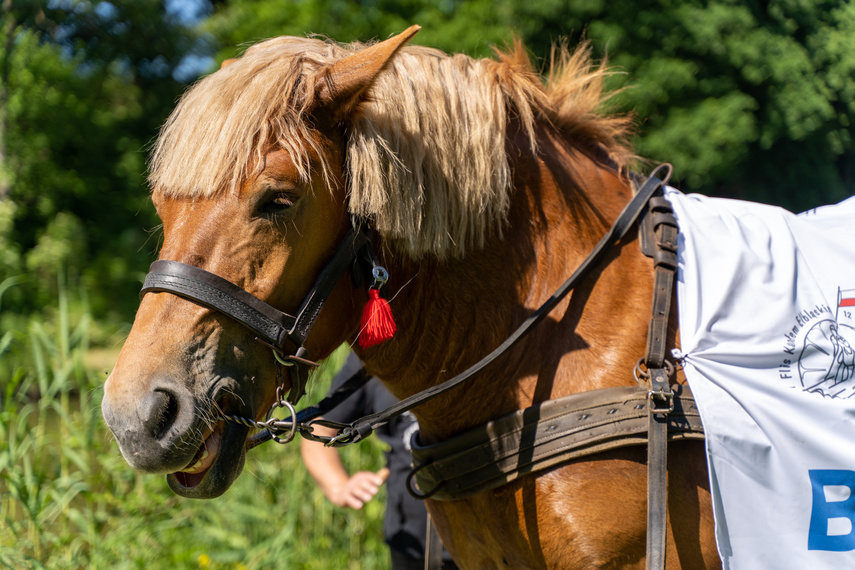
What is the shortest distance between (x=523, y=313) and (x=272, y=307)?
0.66 metres

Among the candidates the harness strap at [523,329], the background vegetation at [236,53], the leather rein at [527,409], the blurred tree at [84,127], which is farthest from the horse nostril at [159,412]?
the blurred tree at [84,127]

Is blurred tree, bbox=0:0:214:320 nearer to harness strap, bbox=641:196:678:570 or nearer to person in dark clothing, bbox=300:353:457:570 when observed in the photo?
person in dark clothing, bbox=300:353:457:570

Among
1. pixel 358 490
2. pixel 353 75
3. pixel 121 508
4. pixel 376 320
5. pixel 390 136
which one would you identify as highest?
pixel 353 75

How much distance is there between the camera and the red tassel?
59.2 inches

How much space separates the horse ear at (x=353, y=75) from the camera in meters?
1.43

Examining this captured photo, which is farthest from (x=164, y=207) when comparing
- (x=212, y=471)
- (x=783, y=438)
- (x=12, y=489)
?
(x=12, y=489)

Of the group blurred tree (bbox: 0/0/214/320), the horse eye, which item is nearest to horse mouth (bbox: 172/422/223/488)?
the horse eye

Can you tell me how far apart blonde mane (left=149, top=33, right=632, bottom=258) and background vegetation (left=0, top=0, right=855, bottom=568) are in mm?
437

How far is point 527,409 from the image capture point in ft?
5.27

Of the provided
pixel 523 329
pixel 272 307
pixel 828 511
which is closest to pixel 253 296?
pixel 272 307

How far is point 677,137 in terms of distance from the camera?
198 inches

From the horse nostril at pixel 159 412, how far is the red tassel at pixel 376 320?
17.5 inches

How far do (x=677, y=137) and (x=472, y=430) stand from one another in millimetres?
4127

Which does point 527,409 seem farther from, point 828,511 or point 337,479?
point 337,479
